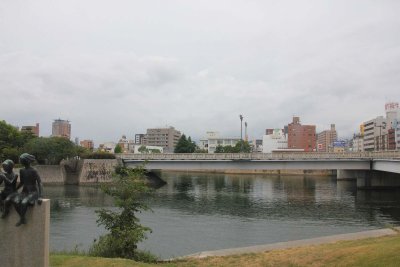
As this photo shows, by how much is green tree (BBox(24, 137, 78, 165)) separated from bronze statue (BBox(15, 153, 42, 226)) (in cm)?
6921

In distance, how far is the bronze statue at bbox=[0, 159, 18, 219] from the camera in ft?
34.8

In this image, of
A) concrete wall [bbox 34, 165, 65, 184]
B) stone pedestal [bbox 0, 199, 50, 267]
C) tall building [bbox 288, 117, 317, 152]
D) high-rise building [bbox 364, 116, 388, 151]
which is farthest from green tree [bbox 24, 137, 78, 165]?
tall building [bbox 288, 117, 317, 152]

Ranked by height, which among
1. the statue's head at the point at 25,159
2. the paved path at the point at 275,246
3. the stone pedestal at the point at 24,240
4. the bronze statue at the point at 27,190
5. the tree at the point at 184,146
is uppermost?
the tree at the point at 184,146

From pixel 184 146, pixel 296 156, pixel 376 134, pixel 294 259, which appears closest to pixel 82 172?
pixel 296 156

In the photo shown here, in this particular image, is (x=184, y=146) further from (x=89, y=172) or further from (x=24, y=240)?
(x=24, y=240)

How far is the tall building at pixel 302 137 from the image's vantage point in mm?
170225

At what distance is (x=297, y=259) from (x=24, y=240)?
1024 centimetres

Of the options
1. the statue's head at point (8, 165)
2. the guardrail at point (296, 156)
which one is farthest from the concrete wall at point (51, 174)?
the statue's head at point (8, 165)

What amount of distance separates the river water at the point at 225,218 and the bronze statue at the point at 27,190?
11676 mm

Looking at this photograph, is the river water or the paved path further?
the river water

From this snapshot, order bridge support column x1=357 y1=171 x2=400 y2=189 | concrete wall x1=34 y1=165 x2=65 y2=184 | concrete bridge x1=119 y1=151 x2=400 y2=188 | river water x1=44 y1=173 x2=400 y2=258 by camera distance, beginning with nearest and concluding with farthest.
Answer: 1. river water x1=44 y1=173 x2=400 y2=258
2. concrete bridge x1=119 y1=151 x2=400 y2=188
3. bridge support column x1=357 y1=171 x2=400 y2=189
4. concrete wall x1=34 y1=165 x2=65 y2=184

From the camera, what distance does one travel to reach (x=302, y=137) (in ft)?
559

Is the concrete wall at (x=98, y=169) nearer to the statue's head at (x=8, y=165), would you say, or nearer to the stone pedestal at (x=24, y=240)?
the statue's head at (x=8, y=165)

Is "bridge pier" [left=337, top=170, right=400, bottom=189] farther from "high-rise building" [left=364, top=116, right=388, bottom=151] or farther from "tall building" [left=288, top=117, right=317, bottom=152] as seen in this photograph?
"tall building" [left=288, top=117, right=317, bottom=152]
